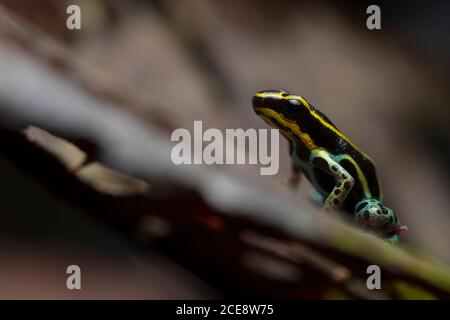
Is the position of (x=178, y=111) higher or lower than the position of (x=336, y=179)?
higher

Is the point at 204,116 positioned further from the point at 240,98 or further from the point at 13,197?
the point at 13,197

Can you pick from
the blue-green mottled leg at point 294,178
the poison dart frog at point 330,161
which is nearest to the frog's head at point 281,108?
the poison dart frog at point 330,161

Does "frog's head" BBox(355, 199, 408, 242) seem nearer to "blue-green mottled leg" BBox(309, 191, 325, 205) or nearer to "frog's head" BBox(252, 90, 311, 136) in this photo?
"blue-green mottled leg" BBox(309, 191, 325, 205)

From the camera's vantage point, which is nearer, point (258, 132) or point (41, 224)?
point (258, 132)

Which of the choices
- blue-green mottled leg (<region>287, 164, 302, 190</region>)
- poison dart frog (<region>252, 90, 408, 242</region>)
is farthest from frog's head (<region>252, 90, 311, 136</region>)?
blue-green mottled leg (<region>287, 164, 302, 190</region>)

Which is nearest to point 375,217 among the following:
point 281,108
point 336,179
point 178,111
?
point 336,179

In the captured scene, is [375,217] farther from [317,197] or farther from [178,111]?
[178,111]

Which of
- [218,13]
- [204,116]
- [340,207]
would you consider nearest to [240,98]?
[204,116]
